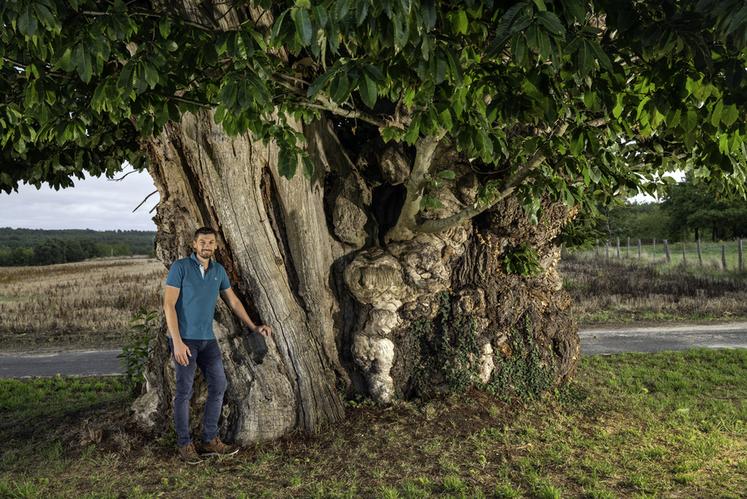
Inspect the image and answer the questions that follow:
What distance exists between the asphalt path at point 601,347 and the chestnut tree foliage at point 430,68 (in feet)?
20.9

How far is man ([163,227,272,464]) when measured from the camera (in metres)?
5.15

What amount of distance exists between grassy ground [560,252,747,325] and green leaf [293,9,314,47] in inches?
532

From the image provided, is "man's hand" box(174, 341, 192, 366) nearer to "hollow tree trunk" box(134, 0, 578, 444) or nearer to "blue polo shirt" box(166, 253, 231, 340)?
"blue polo shirt" box(166, 253, 231, 340)

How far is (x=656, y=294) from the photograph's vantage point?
18.5 metres

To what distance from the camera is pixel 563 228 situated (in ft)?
25.0

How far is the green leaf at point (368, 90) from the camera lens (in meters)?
2.79

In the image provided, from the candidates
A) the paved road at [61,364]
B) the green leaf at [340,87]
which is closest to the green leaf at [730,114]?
the green leaf at [340,87]

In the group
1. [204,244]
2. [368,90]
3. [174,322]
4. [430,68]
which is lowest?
[174,322]

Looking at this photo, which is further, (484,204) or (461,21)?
(484,204)

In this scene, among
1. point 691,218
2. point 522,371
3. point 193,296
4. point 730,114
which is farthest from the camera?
point 691,218

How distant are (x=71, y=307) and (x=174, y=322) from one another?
50.0ft

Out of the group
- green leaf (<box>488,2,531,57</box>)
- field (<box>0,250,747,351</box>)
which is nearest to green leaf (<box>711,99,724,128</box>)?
green leaf (<box>488,2,531,57</box>)

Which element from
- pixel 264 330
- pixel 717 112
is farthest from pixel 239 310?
pixel 717 112

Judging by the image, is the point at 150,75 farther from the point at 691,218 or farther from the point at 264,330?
the point at 691,218
